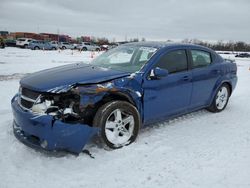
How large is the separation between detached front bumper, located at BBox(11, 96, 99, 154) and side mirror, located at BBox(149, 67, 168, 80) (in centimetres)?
131

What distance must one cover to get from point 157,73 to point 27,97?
1979mm

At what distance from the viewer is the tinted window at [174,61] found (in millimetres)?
4730

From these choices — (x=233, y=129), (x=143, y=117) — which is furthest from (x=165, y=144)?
(x=233, y=129)

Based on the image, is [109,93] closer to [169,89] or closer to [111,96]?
[111,96]

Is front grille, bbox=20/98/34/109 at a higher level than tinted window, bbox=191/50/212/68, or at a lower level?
lower

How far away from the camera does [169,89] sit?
470 cm

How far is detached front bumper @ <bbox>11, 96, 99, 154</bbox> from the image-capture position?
136 inches

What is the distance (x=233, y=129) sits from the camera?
5227 millimetres

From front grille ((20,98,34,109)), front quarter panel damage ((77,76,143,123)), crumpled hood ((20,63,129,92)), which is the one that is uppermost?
crumpled hood ((20,63,129,92))

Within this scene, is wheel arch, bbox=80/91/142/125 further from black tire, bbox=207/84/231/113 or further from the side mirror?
black tire, bbox=207/84/231/113

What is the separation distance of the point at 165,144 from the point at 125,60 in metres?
1.66

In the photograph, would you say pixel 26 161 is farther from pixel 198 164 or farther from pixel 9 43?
pixel 9 43

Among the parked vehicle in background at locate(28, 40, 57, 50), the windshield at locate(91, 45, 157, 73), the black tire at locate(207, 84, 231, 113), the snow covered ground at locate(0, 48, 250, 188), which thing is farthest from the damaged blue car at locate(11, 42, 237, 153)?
the parked vehicle in background at locate(28, 40, 57, 50)

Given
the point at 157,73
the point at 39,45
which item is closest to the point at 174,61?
the point at 157,73
